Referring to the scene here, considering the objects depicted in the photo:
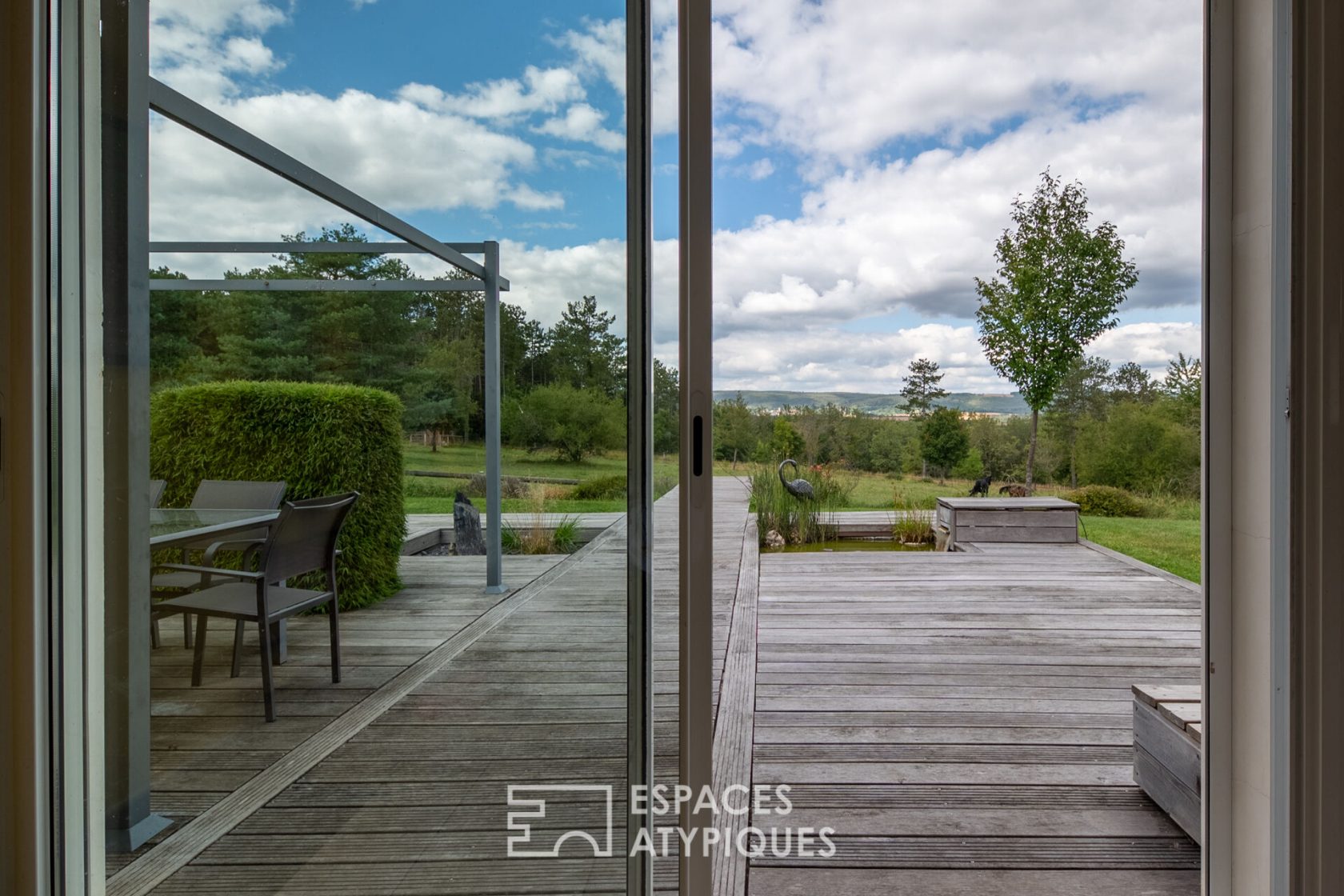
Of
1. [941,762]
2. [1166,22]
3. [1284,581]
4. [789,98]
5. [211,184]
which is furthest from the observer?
[789,98]

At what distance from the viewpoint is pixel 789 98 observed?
3.53 meters

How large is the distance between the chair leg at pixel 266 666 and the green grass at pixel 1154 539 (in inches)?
123

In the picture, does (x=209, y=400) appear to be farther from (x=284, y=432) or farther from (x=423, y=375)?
(x=423, y=375)

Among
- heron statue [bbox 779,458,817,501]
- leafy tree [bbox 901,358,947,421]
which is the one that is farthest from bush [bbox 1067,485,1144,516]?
heron statue [bbox 779,458,817,501]

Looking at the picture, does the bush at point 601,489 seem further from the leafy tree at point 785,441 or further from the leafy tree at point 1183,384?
the leafy tree at point 785,441

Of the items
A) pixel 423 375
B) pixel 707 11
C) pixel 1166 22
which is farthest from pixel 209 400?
pixel 1166 22

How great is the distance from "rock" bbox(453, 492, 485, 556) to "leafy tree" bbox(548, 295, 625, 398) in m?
0.24

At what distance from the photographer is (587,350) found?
1.05 m

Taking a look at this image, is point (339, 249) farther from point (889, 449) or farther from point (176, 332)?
point (889, 449)

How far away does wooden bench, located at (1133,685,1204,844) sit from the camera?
4.76 feet

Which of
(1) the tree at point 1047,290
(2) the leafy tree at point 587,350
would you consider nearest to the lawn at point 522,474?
(2) the leafy tree at point 587,350

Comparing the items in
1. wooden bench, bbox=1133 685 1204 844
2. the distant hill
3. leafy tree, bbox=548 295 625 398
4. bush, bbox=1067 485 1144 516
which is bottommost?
wooden bench, bbox=1133 685 1204 844

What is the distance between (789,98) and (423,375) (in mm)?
3274

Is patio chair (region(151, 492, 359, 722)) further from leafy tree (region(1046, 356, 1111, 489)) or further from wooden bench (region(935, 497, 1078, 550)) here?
wooden bench (region(935, 497, 1078, 550))
